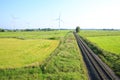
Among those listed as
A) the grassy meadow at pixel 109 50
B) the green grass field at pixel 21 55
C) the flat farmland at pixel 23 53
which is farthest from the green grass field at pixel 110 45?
the green grass field at pixel 21 55

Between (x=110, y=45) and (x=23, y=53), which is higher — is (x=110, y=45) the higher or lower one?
the lower one

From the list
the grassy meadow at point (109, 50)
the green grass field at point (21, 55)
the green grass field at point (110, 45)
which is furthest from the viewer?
the green grass field at point (110, 45)

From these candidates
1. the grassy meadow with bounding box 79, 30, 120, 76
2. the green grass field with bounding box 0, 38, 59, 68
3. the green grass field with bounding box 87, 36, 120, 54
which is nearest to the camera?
the green grass field with bounding box 0, 38, 59, 68

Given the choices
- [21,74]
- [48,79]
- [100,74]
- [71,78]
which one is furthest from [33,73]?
[100,74]

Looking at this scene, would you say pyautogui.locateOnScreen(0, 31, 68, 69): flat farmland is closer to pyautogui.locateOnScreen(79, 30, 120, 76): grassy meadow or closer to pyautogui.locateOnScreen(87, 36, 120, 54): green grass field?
Answer: pyautogui.locateOnScreen(79, 30, 120, 76): grassy meadow

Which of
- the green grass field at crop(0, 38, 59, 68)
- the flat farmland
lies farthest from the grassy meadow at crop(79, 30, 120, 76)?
the green grass field at crop(0, 38, 59, 68)

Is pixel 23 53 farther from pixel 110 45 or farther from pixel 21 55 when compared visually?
pixel 110 45

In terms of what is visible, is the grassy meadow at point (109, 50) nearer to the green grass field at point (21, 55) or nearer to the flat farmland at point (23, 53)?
the flat farmland at point (23, 53)

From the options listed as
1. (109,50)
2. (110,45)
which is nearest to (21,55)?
(109,50)

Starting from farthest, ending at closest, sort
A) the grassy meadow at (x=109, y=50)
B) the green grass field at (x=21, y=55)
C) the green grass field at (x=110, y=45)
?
the green grass field at (x=110, y=45)
the grassy meadow at (x=109, y=50)
the green grass field at (x=21, y=55)

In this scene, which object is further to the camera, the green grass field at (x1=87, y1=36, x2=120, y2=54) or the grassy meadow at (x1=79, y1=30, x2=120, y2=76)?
the green grass field at (x1=87, y1=36, x2=120, y2=54)

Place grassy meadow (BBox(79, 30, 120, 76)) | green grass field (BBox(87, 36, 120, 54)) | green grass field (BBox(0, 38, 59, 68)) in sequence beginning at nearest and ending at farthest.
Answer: green grass field (BBox(0, 38, 59, 68))
grassy meadow (BBox(79, 30, 120, 76))
green grass field (BBox(87, 36, 120, 54))
